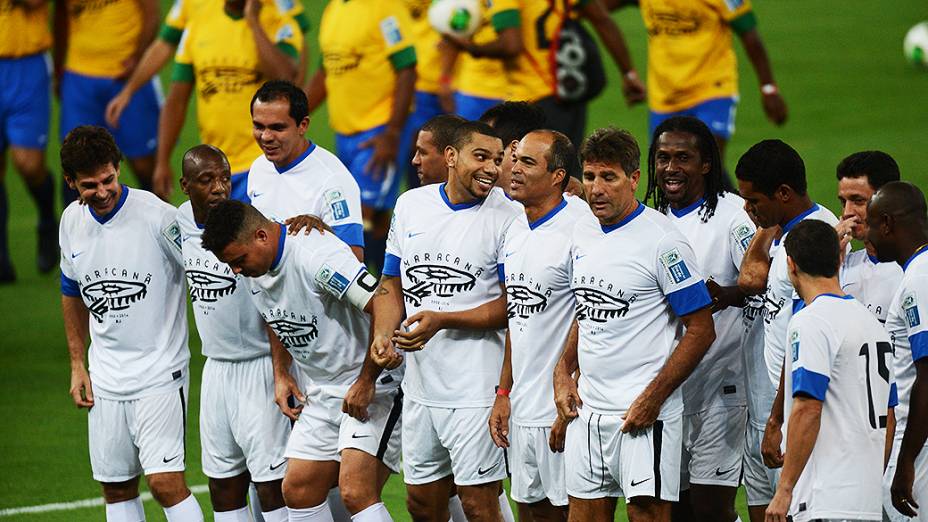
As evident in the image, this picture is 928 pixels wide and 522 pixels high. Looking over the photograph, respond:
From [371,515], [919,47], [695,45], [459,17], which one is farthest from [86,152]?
[919,47]

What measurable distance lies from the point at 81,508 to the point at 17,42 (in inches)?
242

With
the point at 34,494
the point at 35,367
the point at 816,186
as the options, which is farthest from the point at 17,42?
the point at 816,186

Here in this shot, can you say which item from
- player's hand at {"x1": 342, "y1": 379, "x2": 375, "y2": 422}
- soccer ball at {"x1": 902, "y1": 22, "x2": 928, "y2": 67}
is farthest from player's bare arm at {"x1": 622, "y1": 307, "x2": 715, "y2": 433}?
soccer ball at {"x1": 902, "y1": 22, "x2": 928, "y2": 67}

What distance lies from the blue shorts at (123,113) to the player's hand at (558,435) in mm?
7986

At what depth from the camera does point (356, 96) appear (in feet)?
A: 37.0

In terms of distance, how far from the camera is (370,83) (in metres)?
11.2

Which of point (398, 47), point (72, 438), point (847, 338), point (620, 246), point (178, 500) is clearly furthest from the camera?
point (398, 47)

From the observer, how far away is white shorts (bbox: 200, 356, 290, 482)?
7.09 m

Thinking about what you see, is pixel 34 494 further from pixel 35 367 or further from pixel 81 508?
pixel 35 367

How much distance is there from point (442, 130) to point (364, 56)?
4452mm

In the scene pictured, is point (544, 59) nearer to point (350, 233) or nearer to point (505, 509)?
point (350, 233)

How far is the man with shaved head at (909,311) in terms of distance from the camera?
18.8 feet

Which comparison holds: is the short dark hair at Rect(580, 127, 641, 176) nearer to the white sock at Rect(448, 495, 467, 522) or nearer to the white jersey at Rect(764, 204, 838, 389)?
the white jersey at Rect(764, 204, 838, 389)

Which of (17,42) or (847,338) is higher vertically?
(17,42)
